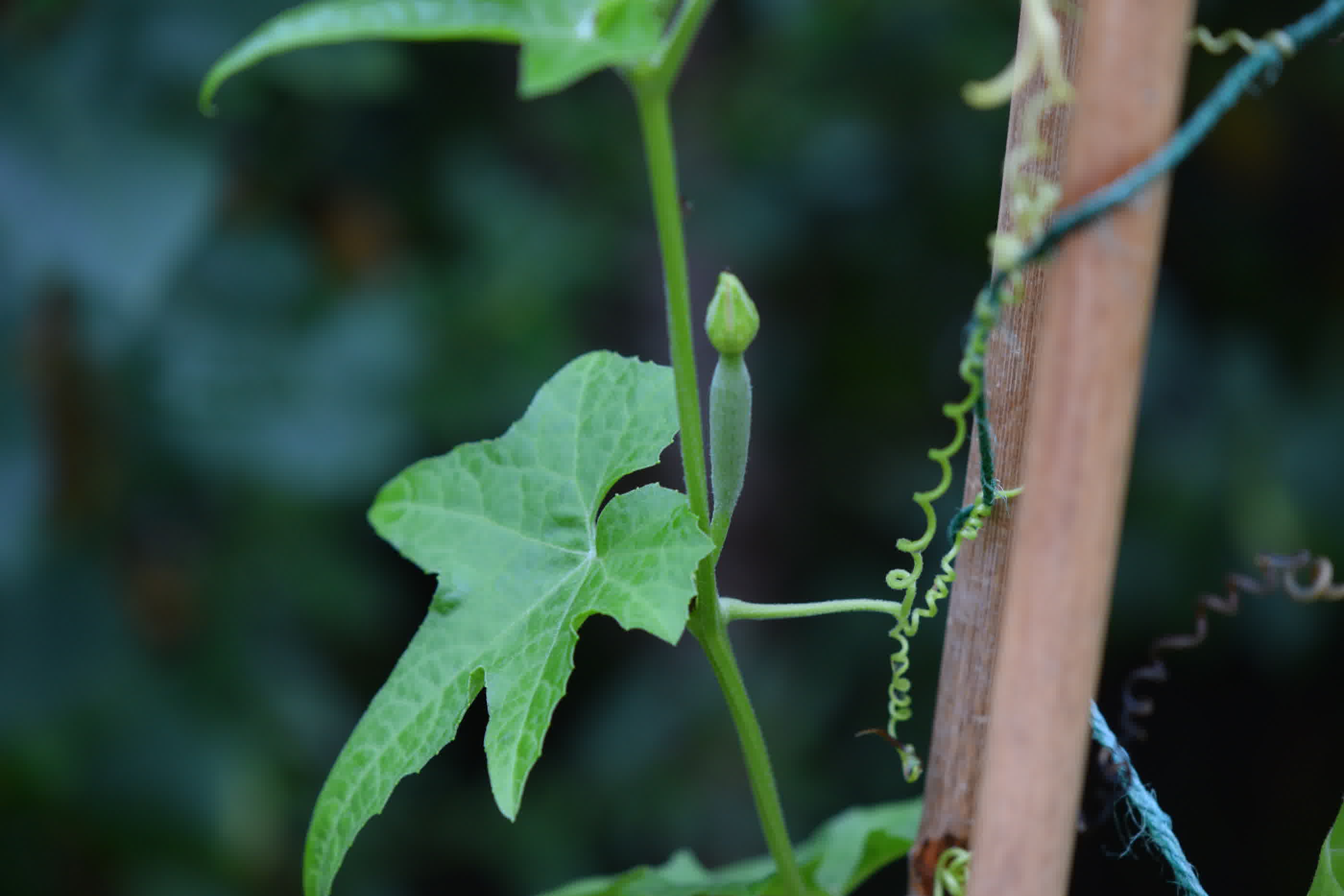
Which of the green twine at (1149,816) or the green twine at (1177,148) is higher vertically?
the green twine at (1177,148)

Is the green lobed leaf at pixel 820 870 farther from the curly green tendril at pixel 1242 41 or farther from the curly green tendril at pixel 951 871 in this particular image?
the curly green tendril at pixel 1242 41

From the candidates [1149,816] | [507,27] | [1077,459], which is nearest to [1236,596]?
[1149,816]

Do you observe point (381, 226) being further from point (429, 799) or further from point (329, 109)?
point (429, 799)

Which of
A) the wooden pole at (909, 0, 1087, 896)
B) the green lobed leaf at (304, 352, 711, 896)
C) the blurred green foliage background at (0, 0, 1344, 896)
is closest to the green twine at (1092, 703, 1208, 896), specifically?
the wooden pole at (909, 0, 1087, 896)

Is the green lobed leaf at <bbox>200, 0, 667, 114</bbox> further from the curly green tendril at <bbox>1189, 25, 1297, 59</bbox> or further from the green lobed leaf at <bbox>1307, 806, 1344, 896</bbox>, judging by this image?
the green lobed leaf at <bbox>1307, 806, 1344, 896</bbox>

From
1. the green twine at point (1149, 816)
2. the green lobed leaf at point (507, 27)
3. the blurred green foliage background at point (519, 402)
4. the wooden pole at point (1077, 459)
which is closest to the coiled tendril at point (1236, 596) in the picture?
the green twine at point (1149, 816)

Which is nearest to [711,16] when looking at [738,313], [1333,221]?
[1333,221]
